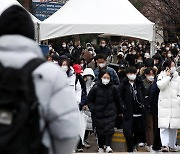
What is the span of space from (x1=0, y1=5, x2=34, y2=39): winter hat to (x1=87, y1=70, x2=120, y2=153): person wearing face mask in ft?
19.8

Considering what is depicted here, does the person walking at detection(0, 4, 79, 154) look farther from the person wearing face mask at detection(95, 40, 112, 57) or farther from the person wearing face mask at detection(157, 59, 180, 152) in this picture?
the person wearing face mask at detection(95, 40, 112, 57)

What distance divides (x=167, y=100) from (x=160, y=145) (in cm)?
96

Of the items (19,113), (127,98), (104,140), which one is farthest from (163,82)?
(19,113)

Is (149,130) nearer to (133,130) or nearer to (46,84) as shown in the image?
(133,130)

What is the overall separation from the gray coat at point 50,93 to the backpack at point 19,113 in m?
0.05

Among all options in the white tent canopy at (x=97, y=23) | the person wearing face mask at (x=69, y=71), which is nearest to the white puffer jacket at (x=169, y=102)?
the person wearing face mask at (x=69, y=71)

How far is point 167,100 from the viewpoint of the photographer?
9.38 m

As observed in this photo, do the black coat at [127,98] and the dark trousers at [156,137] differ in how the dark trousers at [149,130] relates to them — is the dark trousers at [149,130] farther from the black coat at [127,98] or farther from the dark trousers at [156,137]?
the black coat at [127,98]

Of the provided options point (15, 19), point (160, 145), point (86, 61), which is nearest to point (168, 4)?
point (86, 61)

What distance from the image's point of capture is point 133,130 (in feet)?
31.2

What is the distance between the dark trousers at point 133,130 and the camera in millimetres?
9328

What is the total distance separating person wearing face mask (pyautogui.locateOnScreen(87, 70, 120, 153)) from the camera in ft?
30.0

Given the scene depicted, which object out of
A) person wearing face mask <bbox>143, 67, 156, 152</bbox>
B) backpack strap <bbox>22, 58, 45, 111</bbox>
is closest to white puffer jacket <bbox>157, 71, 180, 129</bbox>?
person wearing face mask <bbox>143, 67, 156, 152</bbox>

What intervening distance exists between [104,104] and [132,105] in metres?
0.52
